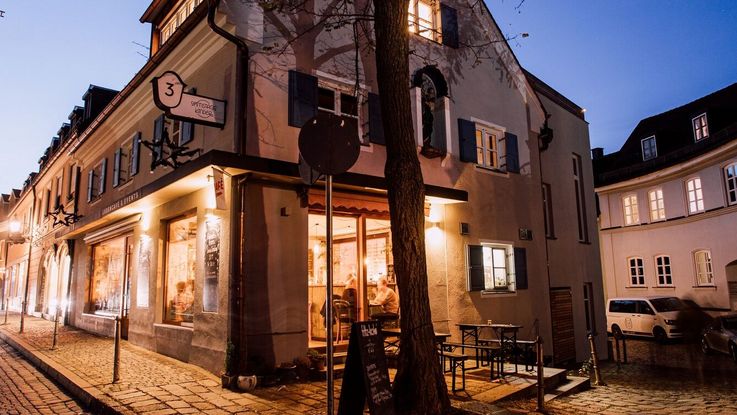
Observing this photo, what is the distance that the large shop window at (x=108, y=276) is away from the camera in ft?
47.6

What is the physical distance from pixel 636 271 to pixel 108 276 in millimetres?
25151

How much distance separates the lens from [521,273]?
13.3 metres

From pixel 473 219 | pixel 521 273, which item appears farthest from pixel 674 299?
pixel 473 219

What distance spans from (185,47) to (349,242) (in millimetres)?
5206

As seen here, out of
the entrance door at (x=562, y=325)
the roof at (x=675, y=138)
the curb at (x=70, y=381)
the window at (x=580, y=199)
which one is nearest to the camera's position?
the curb at (x=70, y=381)

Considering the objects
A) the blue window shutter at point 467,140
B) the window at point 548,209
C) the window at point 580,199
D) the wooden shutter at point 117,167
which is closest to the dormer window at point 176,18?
the wooden shutter at point 117,167

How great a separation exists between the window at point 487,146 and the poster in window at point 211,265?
6.71m

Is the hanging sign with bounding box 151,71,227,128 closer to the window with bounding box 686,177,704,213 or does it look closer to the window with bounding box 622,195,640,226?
the window with bounding box 686,177,704,213

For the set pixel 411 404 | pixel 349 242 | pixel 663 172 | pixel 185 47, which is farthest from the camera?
pixel 663 172

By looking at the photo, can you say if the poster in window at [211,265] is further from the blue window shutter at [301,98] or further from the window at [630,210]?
the window at [630,210]

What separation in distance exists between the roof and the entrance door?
1186 cm

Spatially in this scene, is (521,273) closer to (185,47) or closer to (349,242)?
(349,242)

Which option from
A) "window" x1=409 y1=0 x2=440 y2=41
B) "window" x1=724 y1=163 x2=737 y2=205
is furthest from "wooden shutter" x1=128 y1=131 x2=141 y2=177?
"window" x1=724 y1=163 x2=737 y2=205

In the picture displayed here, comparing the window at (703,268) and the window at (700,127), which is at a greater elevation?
the window at (700,127)
